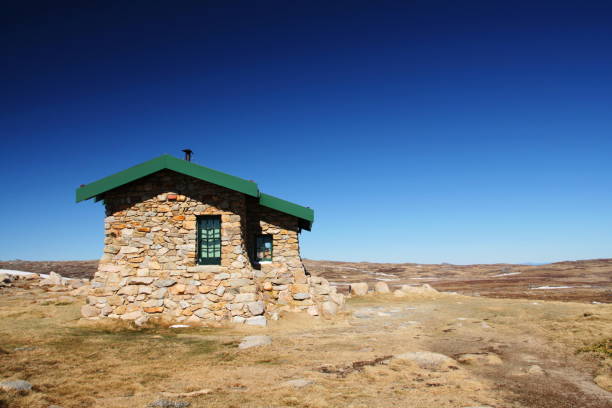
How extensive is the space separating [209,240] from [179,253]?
1.19m

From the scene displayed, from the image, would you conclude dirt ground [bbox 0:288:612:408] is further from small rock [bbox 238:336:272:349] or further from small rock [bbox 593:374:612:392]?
small rock [bbox 238:336:272:349]

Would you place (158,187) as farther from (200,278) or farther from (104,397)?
(104,397)

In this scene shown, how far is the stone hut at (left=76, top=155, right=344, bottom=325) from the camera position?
13.5m

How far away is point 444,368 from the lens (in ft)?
24.4

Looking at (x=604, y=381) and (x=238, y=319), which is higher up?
(x=238, y=319)

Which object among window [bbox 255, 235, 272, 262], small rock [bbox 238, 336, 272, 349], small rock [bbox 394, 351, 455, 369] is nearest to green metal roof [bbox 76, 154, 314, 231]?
window [bbox 255, 235, 272, 262]

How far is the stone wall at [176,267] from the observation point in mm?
13492

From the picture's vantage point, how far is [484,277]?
125 ft

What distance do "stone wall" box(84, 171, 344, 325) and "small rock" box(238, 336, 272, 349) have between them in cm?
271

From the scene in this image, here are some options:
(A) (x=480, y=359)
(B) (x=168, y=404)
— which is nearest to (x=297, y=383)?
(B) (x=168, y=404)

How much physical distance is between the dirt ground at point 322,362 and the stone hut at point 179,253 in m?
1.04

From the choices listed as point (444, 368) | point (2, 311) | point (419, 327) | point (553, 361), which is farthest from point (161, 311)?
point (553, 361)

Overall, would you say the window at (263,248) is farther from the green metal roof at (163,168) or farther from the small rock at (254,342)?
the small rock at (254,342)

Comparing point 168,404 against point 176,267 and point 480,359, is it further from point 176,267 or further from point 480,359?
point 176,267
